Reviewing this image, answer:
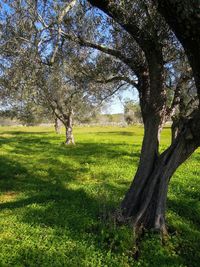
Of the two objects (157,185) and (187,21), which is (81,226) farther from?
(187,21)

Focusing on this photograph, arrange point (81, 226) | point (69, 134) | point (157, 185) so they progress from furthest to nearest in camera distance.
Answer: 1. point (69, 134)
2. point (81, 226)
3. point (157, 185)

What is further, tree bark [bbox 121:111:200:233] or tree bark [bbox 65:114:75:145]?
tree bark [bbox 65:114:75:145]

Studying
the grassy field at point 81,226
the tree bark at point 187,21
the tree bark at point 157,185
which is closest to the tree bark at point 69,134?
the grassy field at point 81,226

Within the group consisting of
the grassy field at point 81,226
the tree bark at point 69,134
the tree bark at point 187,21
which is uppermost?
the tree bark at point 187,21

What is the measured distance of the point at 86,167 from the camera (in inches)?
949

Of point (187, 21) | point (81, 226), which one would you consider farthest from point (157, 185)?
point (187, 21)

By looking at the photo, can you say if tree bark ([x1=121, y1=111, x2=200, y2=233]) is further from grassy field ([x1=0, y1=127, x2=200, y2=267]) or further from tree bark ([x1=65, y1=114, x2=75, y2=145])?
tree bark ([x1=65, y1=114, x2=75, y2=145])

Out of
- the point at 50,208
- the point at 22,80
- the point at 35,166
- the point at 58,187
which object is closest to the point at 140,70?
the point at 22,80

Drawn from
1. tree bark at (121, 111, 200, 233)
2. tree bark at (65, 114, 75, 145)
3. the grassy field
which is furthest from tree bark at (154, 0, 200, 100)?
tree bark at (65, 114, 75, 145)

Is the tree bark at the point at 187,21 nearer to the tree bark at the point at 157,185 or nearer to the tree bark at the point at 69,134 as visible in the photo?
the tree bark at the point at 157,185

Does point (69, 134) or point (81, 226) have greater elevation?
point (69, 134)

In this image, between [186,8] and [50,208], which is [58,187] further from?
[186,8]

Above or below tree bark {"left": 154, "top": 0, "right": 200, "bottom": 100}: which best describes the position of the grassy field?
below

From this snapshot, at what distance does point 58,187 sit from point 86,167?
6.55 m
